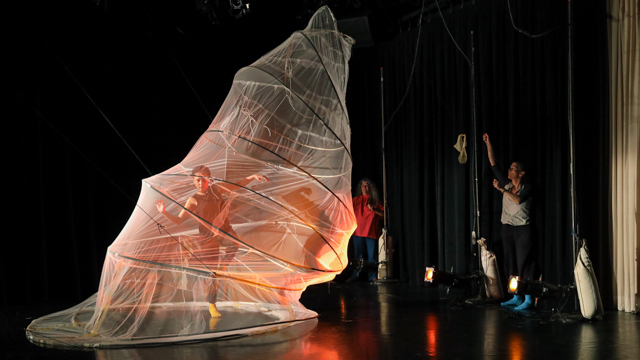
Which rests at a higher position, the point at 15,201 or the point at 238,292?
the point at 15,201

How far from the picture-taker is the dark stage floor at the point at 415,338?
12.1 feet

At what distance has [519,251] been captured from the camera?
5402 mm

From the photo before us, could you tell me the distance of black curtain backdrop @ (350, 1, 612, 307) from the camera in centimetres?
514

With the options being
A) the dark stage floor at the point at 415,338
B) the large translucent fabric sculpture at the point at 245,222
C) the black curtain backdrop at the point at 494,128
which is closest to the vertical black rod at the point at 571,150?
the black curtain backdrop at the point at 494,128

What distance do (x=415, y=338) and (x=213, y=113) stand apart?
4.53m

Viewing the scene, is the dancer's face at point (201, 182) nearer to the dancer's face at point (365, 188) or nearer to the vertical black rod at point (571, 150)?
the vertical black rod at point (571, 150)

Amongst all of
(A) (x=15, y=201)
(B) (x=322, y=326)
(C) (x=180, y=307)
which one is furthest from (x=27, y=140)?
(B) (x=322, y=326)

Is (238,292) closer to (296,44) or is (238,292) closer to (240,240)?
(240,240)

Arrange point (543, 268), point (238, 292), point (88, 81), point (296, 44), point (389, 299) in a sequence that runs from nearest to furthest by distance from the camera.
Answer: point (238, 292) → point (296, 44) → point (543, 268) → point (389, 299) → point (88, 81)

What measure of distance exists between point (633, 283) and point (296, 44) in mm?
3445

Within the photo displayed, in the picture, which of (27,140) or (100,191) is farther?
(100,191)

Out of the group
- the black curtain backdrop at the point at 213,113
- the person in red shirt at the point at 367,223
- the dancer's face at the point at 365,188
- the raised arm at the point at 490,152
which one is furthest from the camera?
the dancer's face at the point at 365,188

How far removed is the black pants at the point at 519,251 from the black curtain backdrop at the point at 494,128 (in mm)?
123

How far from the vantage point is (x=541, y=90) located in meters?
5.55
